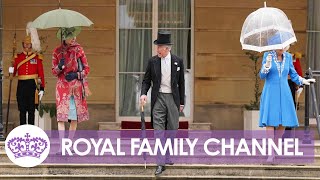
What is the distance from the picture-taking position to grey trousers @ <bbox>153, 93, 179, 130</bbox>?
399 inches

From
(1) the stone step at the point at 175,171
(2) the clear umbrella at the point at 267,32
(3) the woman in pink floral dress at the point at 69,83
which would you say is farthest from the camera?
(3) the woman in pink floral dress at the point at 69,83

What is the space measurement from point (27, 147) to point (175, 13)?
16.1 feet

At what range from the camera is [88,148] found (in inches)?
425

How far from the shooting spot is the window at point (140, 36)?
1434 centimetres

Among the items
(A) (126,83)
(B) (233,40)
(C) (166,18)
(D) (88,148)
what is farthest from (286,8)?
(D) (88,148)

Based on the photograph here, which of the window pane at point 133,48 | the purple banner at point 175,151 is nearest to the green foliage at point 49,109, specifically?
the window pane at point 133,48

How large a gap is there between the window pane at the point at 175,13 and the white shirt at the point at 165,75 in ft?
14.0

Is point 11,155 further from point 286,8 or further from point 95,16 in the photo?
point 286,8

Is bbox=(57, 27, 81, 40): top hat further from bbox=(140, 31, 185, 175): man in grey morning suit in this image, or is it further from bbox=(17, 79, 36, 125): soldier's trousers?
bbox=(17, 79, 36, 125): soldier's trousers

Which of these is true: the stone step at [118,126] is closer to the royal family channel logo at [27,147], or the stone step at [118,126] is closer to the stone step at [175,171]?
the royal family channel logo at [27,147]

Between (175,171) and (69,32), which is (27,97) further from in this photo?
(175,171)

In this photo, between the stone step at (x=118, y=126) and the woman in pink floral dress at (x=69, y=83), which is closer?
the woman in pink floral dress at (x=69, y=83)

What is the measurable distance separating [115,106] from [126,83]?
21.0 inches

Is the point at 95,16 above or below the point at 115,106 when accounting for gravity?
above
